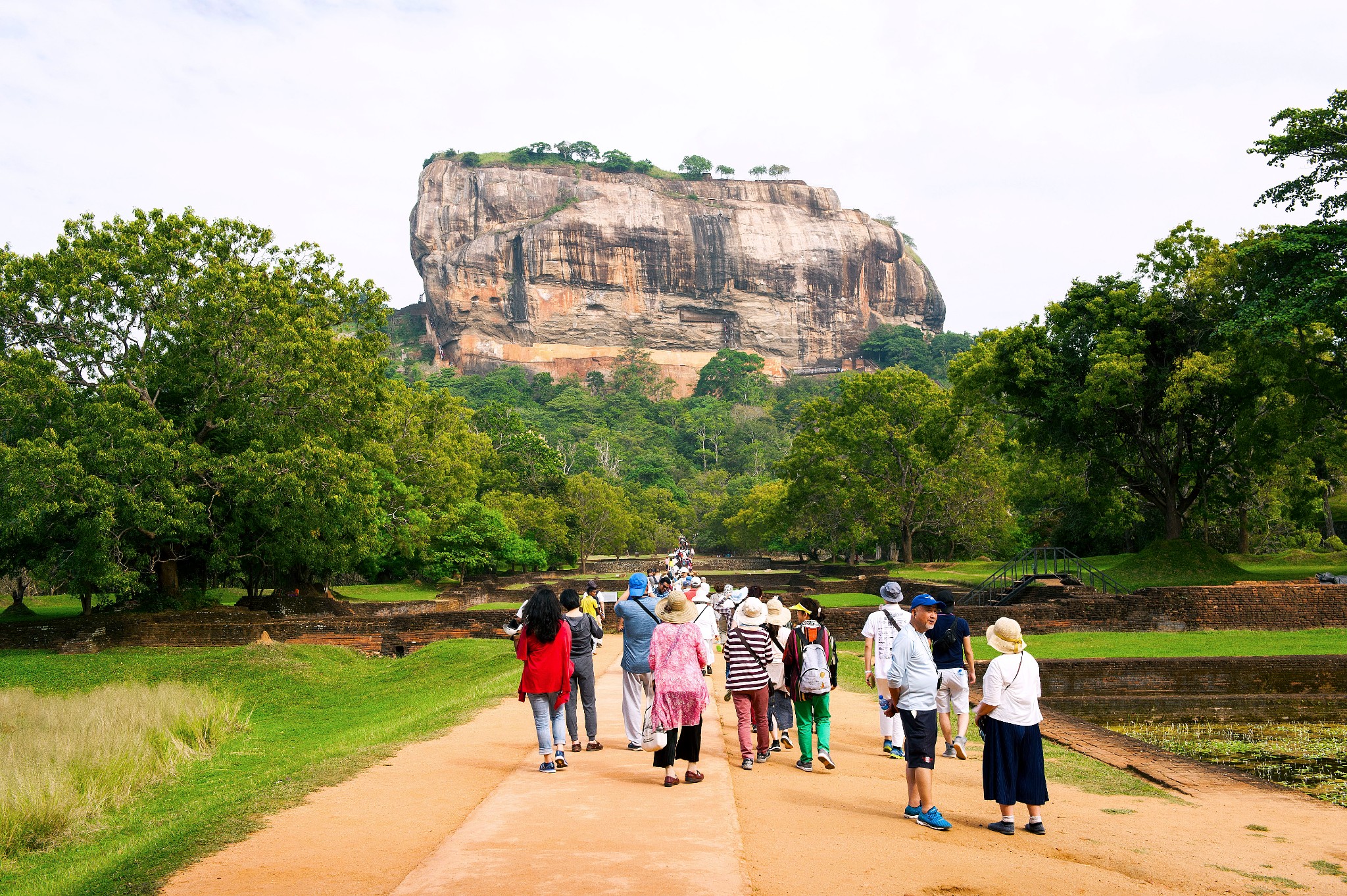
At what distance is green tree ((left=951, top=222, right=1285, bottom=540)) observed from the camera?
22812 mm

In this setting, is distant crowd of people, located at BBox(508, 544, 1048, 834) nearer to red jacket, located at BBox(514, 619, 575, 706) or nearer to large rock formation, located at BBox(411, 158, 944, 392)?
red jacket, located at BBox(514, 619, 575, 706)

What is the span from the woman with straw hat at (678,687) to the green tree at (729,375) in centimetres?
10547

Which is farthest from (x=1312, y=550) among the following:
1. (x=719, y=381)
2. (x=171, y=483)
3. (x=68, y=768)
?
(x=719, y=381)

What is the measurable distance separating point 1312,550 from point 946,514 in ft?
37.4

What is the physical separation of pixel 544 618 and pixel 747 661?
1.47 metres

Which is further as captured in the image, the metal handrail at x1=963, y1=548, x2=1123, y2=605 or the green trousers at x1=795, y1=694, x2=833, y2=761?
the metal handrail at x1=963, y1=548, x2=1123, y2=605

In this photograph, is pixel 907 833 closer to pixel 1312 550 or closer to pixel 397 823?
pixel 397 823

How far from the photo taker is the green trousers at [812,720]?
743 centimetres

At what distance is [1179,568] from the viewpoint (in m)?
23.6

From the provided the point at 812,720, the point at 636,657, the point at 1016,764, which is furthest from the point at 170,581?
the point at 1016,764

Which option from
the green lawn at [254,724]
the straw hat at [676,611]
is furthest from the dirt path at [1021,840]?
the green lawn at [254,724]

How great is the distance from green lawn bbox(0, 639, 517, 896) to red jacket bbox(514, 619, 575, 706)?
147 cm

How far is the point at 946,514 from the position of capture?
118 ft

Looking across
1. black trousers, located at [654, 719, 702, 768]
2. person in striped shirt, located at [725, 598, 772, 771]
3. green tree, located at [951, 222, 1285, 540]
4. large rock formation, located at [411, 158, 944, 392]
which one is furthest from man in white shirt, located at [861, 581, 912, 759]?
large rock formation, located at [411, 158, 944, 392]
